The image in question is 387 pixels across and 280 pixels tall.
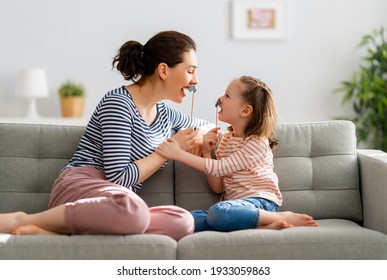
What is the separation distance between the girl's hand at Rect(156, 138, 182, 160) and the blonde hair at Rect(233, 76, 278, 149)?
1.07ft

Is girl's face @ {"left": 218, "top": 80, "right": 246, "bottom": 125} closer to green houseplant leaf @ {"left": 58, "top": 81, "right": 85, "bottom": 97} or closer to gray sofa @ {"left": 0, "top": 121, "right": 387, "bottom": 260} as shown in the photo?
gray sofa @ {"left": 0, "top": 121, "right": 387, "bottom": 260}

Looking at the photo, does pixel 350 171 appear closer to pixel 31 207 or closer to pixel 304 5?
pixel 31 207

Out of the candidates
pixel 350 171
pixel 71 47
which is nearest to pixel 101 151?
pixel 350 171

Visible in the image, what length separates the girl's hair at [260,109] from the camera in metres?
2.77

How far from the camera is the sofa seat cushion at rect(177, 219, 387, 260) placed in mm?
2270

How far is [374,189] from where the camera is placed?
2.73 m

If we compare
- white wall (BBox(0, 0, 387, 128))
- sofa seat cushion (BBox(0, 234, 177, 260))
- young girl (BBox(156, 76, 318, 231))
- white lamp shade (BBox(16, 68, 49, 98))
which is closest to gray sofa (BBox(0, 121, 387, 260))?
young girl (BBox(156, 76, 318, 231))

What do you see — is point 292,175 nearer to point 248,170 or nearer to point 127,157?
point 248,170

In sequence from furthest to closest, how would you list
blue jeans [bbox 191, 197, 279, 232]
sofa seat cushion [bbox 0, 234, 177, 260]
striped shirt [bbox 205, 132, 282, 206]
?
striped shirt [bbox 205, 132, 282, 206]
blue jeans [bbox 191, 197, 279, 232]
sofa seat cushion [bbox 0, 234, 177, 260]

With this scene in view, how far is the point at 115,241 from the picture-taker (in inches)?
88.5

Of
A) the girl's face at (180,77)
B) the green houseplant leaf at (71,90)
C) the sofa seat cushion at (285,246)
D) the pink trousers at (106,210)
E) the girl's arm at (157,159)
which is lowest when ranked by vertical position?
the sofa seat cushion at (285,246)

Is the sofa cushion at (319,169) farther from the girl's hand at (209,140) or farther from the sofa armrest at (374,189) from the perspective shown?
the girl's hand at (209,140)

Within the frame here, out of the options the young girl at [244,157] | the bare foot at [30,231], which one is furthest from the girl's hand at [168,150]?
the bare foot at [30,231]

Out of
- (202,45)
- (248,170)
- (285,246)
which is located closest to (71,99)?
(202,45)
